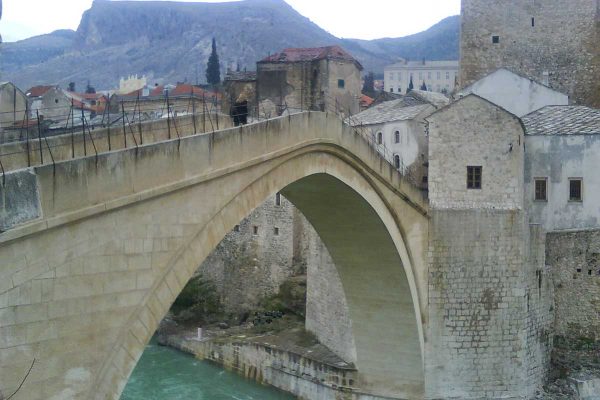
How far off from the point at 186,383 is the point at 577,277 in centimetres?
1065

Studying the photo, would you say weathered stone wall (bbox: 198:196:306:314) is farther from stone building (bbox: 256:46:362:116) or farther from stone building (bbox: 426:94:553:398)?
stone building (bbox: 426:94:553:398)

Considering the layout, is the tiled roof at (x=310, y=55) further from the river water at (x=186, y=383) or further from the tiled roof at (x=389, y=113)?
the river water at (x=186, y=383)

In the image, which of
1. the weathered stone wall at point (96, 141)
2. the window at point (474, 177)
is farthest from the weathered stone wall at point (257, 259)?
the weathered stone wall at point (96, 141)

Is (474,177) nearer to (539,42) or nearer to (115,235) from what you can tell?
(539,42)

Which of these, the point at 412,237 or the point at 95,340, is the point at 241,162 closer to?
the point at 95,340

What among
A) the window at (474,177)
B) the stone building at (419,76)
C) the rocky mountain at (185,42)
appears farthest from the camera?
the rocky mountain at (185,42)

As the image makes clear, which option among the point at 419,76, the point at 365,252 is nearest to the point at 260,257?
the point at 365,252

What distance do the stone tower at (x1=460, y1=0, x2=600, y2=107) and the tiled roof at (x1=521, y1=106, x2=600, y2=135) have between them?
15.4 ft

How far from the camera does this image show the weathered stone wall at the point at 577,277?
58.5ft

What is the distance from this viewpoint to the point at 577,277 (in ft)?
58.6

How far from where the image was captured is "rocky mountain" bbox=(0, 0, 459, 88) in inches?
4961

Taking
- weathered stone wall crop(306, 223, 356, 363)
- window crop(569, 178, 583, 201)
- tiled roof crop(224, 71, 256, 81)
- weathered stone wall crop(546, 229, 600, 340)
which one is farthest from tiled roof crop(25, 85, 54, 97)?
weathered stone wall crop(546, 229, 600, 340)

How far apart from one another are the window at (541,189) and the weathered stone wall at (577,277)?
81 cm

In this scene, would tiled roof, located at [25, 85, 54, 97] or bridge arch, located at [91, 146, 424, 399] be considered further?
tiled roof, located at [25, 85, 54, 97]
